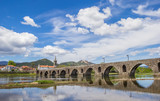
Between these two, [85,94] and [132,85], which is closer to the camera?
[85,94]

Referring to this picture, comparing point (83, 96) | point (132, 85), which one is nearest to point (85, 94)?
point (83, 96)

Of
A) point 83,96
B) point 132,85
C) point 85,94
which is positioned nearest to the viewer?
point 83,96

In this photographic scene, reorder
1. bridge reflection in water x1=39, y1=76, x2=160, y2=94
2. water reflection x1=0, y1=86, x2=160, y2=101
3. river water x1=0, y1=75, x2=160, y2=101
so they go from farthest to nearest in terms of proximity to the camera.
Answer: bridge reflection in water x1=39, y1=76, x2=160, y2=94, river water x1=0, y1=75, x2=160, y2=101, water reflection x1=0, y1=86, x2=160, y2=101

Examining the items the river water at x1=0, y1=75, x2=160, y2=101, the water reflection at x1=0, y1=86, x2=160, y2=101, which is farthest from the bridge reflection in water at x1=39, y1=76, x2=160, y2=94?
the water reflection at x1=0, y1=86, x2=160, y2=101

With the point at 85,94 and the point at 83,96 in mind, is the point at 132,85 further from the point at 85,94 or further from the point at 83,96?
the point at 83,96

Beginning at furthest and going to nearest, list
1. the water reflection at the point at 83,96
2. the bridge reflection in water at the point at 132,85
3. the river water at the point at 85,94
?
the bridge reflection in water at the point at 132,85, the river water at the point at 85,94, the water reflection at the point at 83,96

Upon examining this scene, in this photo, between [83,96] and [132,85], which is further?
[132,85]

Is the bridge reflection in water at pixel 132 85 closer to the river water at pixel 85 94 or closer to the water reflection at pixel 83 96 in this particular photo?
the river water at pixel 85 94

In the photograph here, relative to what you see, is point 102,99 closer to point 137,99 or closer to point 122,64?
point 137,99

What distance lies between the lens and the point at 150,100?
63.2 ft

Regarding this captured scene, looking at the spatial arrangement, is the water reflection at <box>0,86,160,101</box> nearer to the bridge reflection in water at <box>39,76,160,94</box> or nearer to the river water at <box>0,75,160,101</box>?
the river water at <box>0,75,160,101</box>

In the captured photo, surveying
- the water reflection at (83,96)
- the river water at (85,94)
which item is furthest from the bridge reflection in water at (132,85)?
the water reflection at (83,96)

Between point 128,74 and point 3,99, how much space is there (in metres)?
55.5

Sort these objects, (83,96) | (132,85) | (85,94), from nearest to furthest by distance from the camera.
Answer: (83,96)
(85,94)
(132,85)
